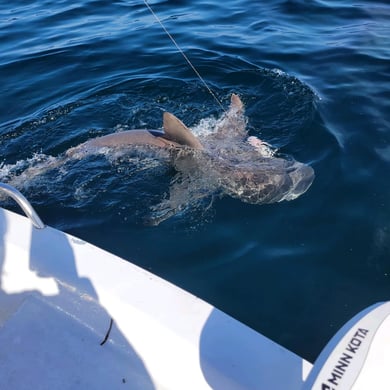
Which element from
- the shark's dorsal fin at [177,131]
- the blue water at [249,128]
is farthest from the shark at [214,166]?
the blue water at [249,128]

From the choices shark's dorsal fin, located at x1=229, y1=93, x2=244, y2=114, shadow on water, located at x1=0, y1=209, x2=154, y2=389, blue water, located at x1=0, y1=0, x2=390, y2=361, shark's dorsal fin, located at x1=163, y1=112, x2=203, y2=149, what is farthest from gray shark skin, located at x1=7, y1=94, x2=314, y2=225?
shadow on water, located at x1=0, y1=209, x2=154, y2=389

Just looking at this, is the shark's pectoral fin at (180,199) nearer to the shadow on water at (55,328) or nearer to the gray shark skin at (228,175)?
the gray shark skin at (228,175)

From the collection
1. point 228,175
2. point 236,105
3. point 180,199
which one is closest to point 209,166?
point 228,175

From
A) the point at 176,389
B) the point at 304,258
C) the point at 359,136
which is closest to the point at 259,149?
the point at 359,136

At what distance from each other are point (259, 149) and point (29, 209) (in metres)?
3.14

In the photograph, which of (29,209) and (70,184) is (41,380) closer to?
(29,209)

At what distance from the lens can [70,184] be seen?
16.6ft

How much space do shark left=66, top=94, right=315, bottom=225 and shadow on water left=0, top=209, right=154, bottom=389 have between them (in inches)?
63.5

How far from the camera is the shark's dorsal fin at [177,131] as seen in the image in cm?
444

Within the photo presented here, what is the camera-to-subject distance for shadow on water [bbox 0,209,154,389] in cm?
244

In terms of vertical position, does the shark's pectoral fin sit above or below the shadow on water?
below

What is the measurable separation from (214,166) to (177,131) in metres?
0.65

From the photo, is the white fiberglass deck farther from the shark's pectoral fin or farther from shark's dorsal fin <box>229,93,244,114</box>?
shark's dorsal fin <box>229,93,244,114</box>

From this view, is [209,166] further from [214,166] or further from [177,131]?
[177,131]
